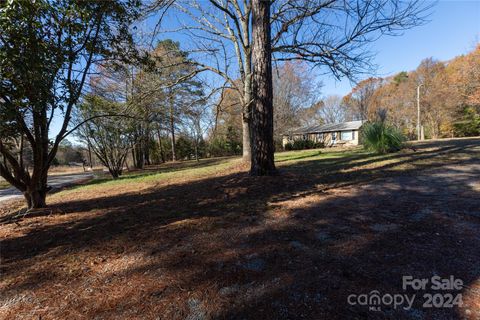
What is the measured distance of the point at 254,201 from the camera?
157 inches

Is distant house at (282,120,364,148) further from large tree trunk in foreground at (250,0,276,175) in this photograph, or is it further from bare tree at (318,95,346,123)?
large tree trunk in foreground at (250,0,276,175)

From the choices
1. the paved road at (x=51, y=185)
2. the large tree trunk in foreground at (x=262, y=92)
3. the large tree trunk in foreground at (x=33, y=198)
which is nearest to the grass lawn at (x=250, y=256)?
the large tree trunk in foreground at (x=33, y=198)

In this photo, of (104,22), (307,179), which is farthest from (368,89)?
(104,22)

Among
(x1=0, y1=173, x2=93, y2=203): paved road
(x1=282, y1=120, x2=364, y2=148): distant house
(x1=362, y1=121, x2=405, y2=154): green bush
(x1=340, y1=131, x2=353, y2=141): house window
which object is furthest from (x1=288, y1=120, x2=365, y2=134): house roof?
(x1=0, y1=173, x2=93, y2=203): paved road

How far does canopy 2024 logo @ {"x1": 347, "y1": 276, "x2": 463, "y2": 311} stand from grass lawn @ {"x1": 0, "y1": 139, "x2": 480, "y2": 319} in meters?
→ 0.04

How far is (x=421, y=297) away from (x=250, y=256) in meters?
1.23

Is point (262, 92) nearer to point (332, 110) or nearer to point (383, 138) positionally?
point (383, 138)

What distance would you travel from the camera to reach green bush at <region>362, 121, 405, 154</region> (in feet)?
29.0

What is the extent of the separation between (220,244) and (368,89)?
3744 centimetres

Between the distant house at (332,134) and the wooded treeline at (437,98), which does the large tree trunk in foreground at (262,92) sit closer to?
the wooded treeline at (437,98)

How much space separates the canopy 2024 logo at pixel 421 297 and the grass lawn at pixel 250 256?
0.04 meters

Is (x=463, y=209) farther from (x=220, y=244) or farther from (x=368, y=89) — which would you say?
(x=368, y=89)

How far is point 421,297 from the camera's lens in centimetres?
148

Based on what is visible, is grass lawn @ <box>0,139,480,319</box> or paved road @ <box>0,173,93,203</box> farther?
paved road @ <box>0,173,93,203</box>
